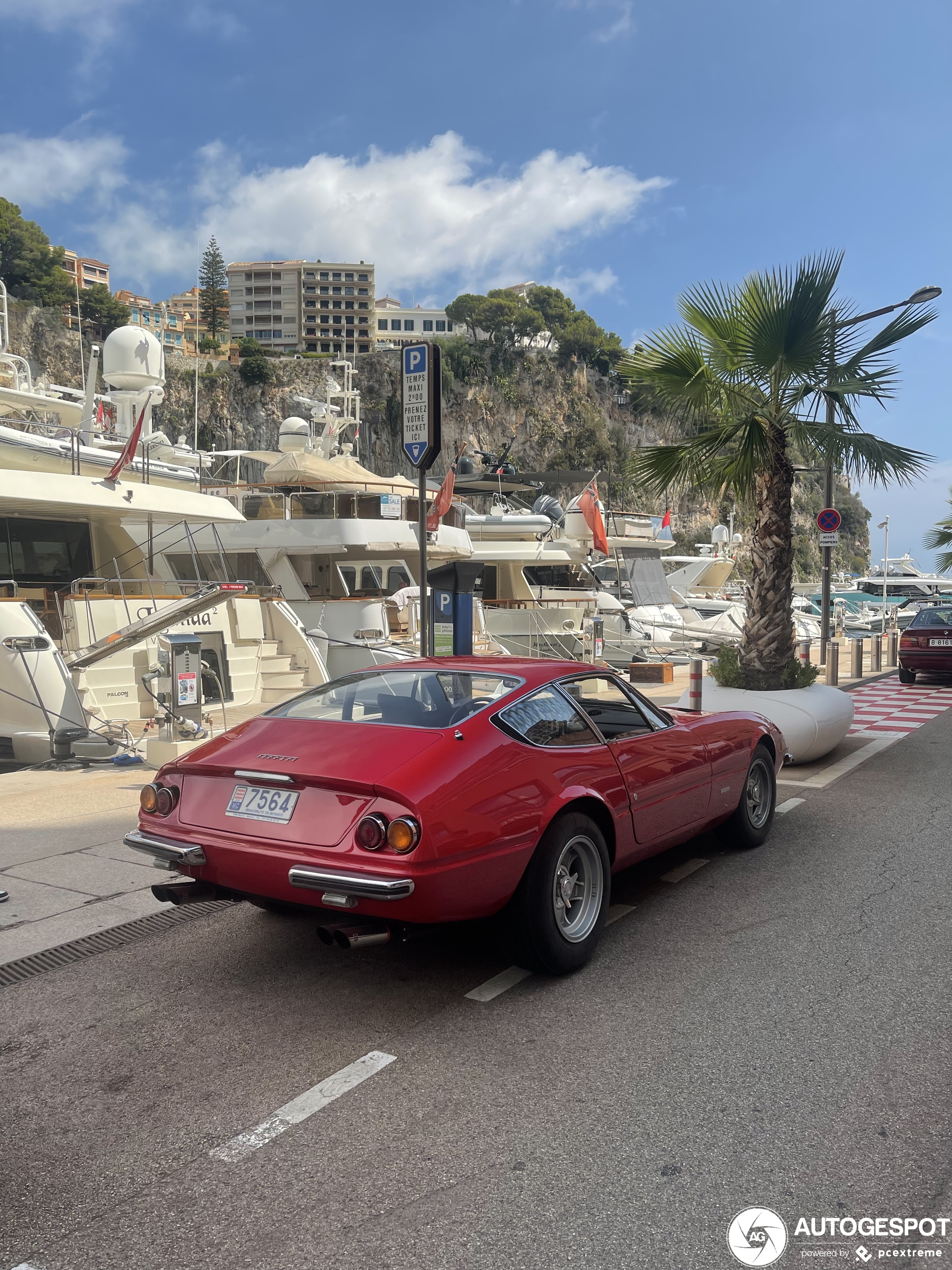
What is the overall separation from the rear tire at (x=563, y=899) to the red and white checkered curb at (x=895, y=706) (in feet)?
25.2

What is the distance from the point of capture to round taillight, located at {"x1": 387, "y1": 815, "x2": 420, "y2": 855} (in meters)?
3.60

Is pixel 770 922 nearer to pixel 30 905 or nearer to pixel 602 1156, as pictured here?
pixel 602 1156

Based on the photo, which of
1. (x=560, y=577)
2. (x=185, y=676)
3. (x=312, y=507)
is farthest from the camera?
(x=560, y=577)

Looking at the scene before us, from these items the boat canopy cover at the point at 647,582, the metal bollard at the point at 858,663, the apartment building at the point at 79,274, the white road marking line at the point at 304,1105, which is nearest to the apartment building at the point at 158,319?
the apartment building at the point at 79,274

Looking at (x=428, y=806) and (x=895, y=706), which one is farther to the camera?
(x=895, y=706)

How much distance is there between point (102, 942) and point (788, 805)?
5390mm

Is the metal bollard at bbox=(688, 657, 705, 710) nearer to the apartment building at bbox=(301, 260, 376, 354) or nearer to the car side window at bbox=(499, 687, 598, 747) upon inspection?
the car side window at bbox=(499, 687, 598, 747)

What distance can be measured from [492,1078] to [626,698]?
2.64 metres

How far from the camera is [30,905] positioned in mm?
5172

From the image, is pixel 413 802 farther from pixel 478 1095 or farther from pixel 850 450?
pixel 850 450

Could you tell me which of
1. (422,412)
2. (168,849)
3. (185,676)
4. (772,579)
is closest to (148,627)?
(185,676)

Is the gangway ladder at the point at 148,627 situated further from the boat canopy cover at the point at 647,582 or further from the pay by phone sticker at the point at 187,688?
the boat canopy cover at the point at 647,582

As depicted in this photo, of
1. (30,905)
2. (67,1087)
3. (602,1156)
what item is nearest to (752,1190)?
(602,1156)

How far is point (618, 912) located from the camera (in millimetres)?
5164
